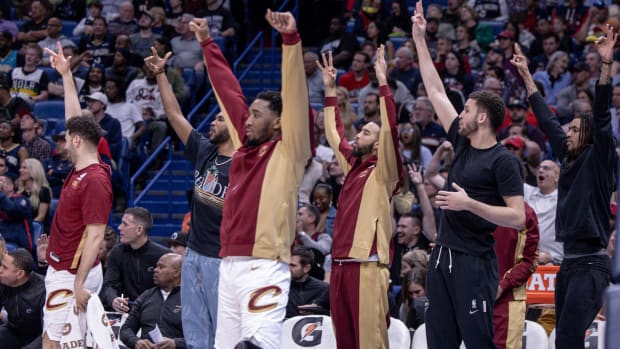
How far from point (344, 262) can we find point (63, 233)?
6.71 ft

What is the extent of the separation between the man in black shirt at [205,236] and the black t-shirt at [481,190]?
4.98 feet

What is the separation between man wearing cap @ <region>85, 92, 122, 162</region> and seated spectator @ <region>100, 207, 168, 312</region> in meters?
3.91

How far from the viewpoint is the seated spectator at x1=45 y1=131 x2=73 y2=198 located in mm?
13078

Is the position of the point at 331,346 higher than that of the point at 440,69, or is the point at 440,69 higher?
the point at 440,69

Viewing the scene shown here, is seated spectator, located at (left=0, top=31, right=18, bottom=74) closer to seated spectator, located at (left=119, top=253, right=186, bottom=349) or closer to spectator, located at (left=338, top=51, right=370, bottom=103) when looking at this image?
spectator, located at (left=338, top=51, right=370, bottom=103)

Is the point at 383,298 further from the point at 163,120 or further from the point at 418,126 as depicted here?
the point at 163,120

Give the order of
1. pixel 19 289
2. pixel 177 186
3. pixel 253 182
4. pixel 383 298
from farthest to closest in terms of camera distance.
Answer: pixel 177 186, pixel 19 289, pixel 383 298, pixel 253 182

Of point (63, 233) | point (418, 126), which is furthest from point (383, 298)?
point (418, 126)

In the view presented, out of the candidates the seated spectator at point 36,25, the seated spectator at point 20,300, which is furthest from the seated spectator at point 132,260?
the seated spectator at point 36,25

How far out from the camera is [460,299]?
255 inches

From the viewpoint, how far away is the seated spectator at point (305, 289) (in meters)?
9.44

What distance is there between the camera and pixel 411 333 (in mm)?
9008

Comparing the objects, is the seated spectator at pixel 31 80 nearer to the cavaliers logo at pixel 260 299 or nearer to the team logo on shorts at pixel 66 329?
the team logo on shorts at pixel 66 329

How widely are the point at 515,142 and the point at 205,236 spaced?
17.8 feet
